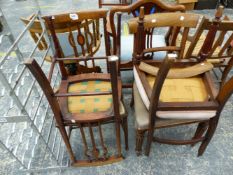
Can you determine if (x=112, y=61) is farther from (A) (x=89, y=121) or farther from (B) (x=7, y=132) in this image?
(B) (x=7, y=132)

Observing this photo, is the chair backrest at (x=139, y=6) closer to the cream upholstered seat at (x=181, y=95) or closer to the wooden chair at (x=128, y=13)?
the wooden chair at (x=128, y=13)

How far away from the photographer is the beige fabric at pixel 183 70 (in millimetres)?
1100

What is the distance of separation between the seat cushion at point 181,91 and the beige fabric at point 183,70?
0.06 m

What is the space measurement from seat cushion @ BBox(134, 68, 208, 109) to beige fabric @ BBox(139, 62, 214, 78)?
6 centimetres

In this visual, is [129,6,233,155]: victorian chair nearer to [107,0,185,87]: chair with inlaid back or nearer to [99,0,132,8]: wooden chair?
[107,0,185,87]: chair with inlaid back

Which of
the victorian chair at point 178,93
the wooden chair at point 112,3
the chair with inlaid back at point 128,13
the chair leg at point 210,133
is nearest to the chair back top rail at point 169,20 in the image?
the victorian chair at point 178,93

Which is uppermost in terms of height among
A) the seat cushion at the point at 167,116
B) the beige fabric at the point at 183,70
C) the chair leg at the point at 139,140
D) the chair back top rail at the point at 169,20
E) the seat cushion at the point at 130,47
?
the chair back top rail at the point at 169,20

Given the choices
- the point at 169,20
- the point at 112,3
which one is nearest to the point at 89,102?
→ the point at 169,20

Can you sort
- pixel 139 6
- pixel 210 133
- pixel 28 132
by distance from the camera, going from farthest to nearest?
pixel 28 132 < pixel 139 6 < pixel 210 133

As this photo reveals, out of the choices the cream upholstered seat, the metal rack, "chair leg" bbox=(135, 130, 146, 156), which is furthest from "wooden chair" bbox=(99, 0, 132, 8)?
"chair leg" bbox=(135, 130, 146, 156)

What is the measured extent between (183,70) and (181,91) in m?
0.12

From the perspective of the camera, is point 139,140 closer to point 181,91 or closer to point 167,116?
point 167,116

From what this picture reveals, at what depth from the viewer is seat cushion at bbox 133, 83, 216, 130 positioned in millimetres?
1022

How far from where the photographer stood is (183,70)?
1.12m
